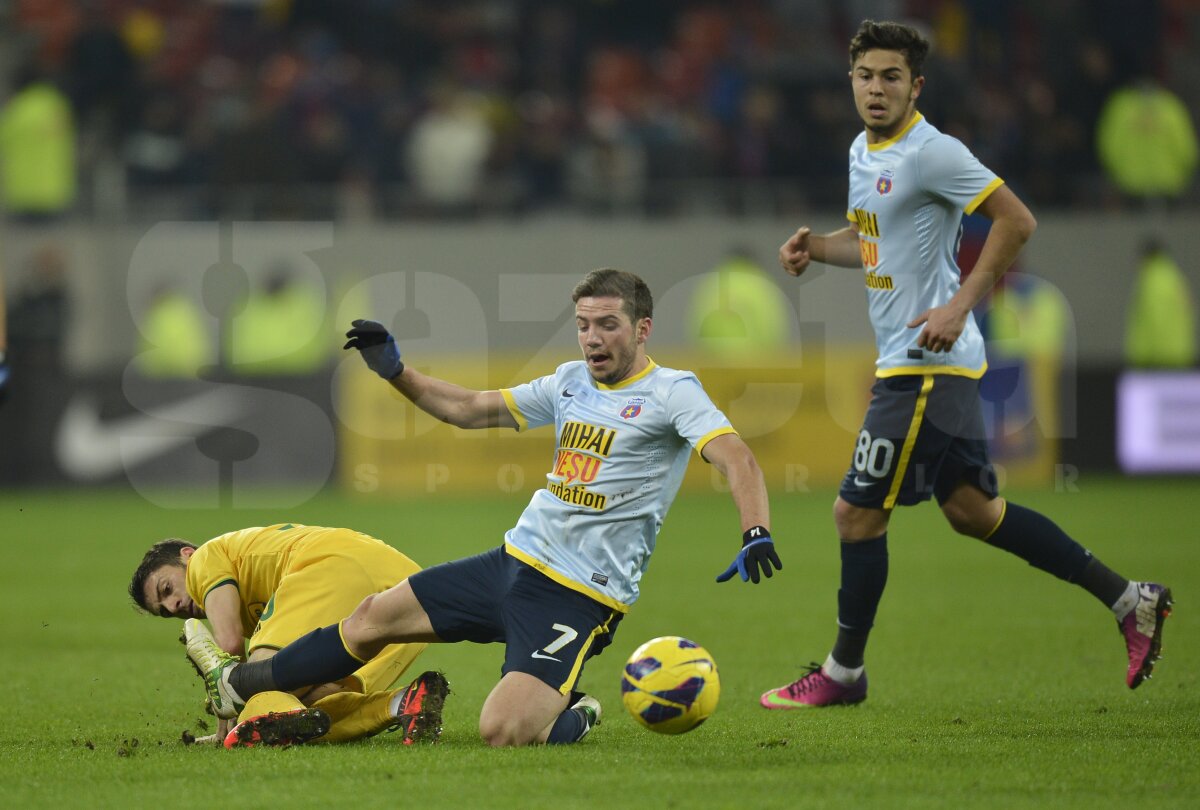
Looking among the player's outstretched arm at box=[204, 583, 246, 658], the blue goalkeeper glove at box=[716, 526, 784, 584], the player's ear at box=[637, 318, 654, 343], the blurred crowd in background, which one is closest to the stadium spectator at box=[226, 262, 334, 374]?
the blurred crowd in background

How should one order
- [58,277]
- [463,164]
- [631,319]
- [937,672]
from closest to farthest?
[631,319]
[937,672]
[58,277]
[463,164]

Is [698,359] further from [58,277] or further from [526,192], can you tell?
[58,277]

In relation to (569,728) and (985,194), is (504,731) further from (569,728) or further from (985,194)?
(985,194)

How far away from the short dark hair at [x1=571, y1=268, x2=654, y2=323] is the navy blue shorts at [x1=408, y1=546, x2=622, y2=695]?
0.94 metres

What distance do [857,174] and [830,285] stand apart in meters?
11.8

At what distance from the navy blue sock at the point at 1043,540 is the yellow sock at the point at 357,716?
7.81 ft

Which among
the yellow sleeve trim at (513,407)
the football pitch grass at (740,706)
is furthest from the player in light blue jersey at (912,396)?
the yellow sleeve trim at (513,407)

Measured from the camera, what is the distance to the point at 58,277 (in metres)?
17.1

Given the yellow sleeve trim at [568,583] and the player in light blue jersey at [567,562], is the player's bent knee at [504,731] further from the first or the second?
the yellow sleeve trim at [568,583]

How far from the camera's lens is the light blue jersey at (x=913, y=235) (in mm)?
6102

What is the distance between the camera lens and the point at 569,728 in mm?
5449

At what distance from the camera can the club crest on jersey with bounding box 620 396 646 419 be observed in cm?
556

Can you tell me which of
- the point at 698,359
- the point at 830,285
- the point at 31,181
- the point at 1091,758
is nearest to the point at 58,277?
the point at 31,181

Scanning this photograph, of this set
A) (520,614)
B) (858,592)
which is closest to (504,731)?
(520,614)
